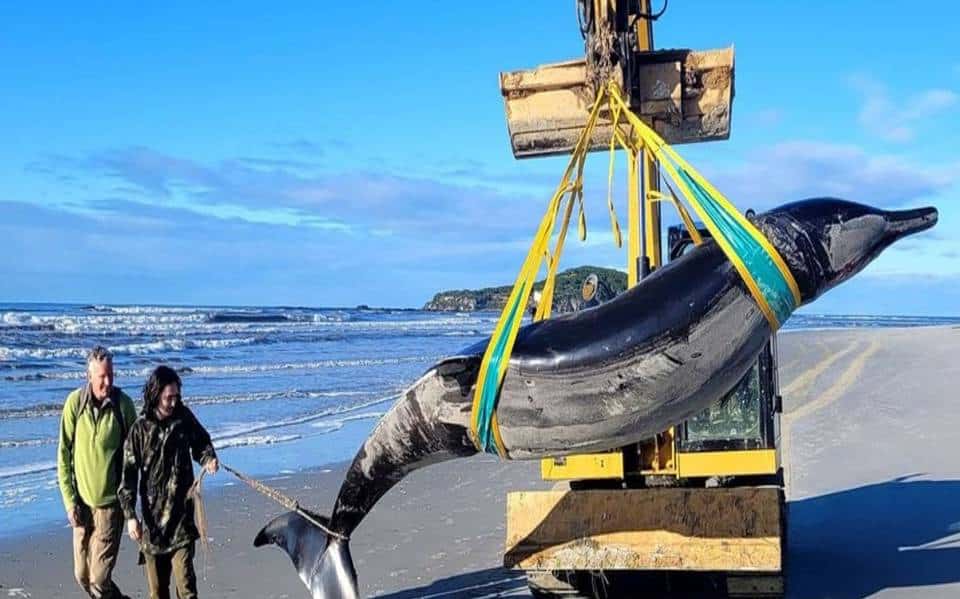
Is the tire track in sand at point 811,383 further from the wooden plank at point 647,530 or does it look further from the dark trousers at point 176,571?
the dark trousers at point 176,571

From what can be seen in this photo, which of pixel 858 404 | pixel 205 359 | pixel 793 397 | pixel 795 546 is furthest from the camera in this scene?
pixel 205 359

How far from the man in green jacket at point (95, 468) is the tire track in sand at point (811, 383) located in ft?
24.1

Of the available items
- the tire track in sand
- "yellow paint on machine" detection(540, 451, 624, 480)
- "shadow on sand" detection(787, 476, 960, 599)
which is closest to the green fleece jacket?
"yellow paint on machine" detection(540, 451, 624, 480)

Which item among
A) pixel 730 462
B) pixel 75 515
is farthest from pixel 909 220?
pixel 75 515

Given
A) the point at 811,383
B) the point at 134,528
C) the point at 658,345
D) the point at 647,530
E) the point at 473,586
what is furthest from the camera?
the point at 811,383

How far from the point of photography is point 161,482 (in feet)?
22.1

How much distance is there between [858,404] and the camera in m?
18.8

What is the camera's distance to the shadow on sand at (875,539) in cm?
805

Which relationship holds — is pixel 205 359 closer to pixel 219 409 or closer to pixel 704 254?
pixel 219 409

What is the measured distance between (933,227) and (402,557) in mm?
5745

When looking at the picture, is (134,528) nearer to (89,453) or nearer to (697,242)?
(89,453)

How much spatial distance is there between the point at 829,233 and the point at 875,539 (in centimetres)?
527

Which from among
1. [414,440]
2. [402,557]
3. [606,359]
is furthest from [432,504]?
[606,359]

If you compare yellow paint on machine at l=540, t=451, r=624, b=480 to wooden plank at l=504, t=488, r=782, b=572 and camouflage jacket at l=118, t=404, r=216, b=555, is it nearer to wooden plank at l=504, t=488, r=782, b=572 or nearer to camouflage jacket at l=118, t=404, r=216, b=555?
wooden plank at l=504, t=488, r=782, b=572
